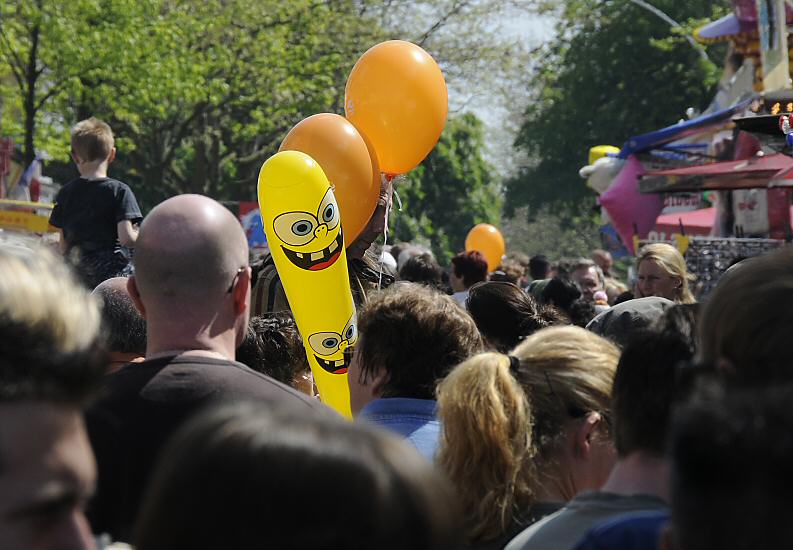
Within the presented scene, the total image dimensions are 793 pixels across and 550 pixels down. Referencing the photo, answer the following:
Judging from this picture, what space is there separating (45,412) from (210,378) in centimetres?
144

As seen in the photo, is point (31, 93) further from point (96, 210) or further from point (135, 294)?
point (135, 294)

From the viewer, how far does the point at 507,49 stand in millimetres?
26406

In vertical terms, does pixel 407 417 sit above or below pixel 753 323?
below

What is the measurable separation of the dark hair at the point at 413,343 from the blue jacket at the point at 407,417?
0.19ft

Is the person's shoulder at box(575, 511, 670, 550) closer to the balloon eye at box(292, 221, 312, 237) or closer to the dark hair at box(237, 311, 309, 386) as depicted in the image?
the dark hair at box(237, 311, 309, 386)

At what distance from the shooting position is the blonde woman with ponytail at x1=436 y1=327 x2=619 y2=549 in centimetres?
298

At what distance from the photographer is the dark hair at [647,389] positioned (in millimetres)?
2465

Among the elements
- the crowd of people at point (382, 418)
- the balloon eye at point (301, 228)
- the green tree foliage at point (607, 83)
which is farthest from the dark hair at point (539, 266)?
the green tree foliage at point (607, 83)

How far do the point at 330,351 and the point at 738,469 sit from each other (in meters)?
3.72

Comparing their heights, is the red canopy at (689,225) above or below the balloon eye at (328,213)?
below

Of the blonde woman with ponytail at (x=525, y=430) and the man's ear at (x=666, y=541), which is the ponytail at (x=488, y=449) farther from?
the man's ear at (x=666, y=541)

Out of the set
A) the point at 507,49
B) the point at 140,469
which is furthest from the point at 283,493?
the point at 507,49

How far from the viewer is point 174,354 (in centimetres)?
315

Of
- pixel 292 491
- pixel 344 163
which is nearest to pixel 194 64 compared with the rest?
pixel 344 163
